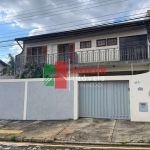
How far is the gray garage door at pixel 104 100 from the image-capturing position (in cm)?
814

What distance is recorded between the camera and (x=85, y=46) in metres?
14.3

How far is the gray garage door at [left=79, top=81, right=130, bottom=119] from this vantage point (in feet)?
26.7

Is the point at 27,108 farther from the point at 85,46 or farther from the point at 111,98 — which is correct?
the point at 85,46

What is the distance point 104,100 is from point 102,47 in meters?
6.28

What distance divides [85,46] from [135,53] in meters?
4.13

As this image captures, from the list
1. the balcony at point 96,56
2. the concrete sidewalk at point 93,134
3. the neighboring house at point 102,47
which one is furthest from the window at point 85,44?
the concrete sidewalk at point 93,134

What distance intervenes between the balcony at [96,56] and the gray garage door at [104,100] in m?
4.74

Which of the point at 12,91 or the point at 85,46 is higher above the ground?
the point at 85,46

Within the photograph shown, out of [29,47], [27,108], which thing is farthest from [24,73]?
[29,47]

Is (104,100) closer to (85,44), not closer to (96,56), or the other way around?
(96,56)

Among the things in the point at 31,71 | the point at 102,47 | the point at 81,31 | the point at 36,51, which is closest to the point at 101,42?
the point at 102,47

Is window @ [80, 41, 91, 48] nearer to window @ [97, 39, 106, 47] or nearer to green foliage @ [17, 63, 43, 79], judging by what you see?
window @ [97, 39, 106, 47]

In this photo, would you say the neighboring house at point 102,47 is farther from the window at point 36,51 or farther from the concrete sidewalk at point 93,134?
the concrete sidewalk at point 93,134

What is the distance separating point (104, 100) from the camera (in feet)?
27.7
